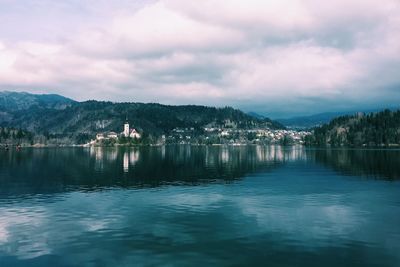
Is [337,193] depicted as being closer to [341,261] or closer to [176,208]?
[176,208]

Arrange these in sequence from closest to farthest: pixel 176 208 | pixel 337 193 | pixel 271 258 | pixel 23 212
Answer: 1. pixel 271 258
2. pixel 23 212
3. pixel 176 208
4. pixel 337 193

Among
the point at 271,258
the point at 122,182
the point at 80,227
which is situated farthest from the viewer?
the point at 122,182

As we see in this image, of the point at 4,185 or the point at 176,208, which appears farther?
the point at 4,185


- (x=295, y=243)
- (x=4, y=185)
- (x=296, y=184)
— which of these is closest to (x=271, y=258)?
(x=295, y=243)

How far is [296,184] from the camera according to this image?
103000 millimetres

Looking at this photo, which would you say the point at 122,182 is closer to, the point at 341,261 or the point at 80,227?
the point at 80,227

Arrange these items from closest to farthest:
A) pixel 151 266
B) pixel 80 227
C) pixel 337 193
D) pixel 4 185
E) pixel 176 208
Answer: pixel 151 266, pixel 80 227, pixel 176 208, pixel 337 193, pixel 4 185

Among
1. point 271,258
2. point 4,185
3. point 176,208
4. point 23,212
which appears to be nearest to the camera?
point 271,258

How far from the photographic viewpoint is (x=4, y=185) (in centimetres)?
9844

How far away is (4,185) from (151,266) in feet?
245

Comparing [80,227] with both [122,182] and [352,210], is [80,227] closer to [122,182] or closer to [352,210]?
[352,210]

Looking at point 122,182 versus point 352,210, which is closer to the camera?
point 352,210

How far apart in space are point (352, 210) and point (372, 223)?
10.1m

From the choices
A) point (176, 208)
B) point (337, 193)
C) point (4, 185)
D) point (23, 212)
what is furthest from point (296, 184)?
point (4, 185)
